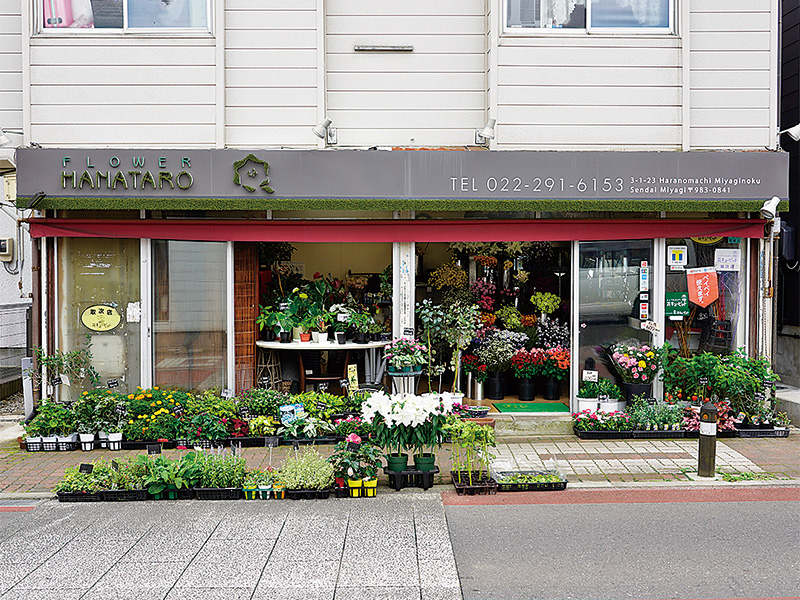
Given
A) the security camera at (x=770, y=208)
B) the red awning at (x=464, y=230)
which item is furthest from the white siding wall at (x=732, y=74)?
the red awning at (x=464, y=230)

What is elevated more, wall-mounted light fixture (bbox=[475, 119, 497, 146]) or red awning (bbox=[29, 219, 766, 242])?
wall-mounted light fixture (bbox=[475, 119, 497, 146])

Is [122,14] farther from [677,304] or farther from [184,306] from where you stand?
[677,304]

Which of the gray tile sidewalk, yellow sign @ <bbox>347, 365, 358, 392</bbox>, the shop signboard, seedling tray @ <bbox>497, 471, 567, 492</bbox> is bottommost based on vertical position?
the gray tile sidewalk

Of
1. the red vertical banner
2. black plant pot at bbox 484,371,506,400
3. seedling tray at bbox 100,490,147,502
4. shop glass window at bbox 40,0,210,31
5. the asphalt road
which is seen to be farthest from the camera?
black plant pot at bbox 484,371,506,400

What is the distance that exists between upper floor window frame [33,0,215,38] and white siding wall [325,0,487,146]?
1694 mm

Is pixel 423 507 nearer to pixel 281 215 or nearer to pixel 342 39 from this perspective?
pixel 281 215

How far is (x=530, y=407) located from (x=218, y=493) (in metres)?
5.34

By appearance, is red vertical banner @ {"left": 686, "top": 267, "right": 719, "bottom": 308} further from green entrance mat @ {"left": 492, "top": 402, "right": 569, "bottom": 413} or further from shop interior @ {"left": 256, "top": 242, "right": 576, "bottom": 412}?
green entrance mat @ {"left": 492, "top": 402, "right": 569, "bottom": 413}

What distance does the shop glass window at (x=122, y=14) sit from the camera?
10.6m

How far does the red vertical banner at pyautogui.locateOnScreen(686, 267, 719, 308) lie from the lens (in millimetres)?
10969

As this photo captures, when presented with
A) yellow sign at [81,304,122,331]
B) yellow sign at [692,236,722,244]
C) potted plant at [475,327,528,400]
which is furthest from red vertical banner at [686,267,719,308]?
yellow sign at [81,304,122,331]

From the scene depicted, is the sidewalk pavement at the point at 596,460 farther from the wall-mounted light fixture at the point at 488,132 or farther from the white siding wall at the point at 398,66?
the white siding wall at the point at 398,66

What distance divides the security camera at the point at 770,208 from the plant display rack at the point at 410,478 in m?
5.89

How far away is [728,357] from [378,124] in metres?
6.02
